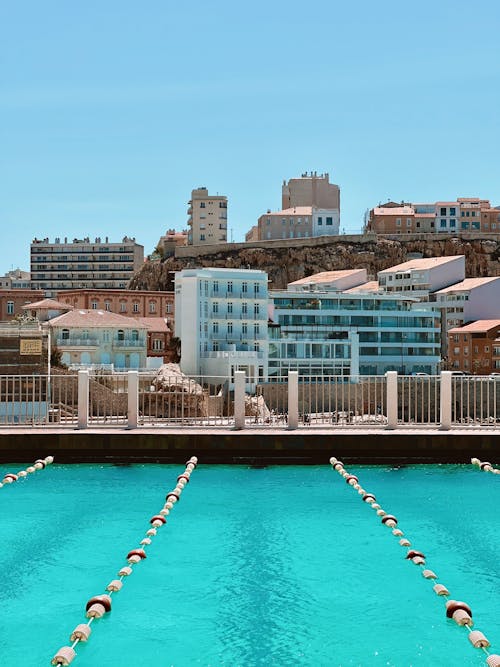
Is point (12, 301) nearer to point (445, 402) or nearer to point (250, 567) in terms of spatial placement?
point (445, 402)

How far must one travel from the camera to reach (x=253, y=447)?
636 inches

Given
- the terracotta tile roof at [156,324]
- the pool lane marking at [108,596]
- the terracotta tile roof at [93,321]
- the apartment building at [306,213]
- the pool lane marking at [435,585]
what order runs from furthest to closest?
the apartment building at [306,213] < the terracotta tile roof at [156,324] < the terracotta tile roof at [93,321] < the pool lane marking at [435,585] < the pool lane marking at [108,596]

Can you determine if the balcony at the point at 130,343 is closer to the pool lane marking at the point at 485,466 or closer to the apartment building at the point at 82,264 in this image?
the pool lane marking at the point at 485,466

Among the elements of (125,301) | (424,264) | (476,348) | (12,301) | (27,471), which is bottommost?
(27,471)

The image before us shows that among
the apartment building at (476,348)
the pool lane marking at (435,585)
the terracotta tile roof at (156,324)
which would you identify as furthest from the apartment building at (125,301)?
the pool lane marking at (435,585)

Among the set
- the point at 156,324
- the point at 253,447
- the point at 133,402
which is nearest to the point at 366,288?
the point at 156,324

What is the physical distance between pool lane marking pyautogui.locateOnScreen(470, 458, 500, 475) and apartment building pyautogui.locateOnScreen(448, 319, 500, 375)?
53.6 metres

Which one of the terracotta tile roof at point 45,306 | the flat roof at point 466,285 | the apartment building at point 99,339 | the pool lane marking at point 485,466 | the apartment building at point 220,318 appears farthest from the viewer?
the flat roof at point 466,285

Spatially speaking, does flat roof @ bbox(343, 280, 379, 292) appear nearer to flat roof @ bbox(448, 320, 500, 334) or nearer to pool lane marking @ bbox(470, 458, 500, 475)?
flat roof @ bbox(448, 320, 500, 334)

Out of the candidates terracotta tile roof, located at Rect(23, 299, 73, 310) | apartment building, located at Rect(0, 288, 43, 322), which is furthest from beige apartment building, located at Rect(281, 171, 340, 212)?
terracotta tile roof, located at Rect(23, 299, 73, 310)

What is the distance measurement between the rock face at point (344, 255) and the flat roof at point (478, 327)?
81.9ft

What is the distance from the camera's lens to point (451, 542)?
1102cm

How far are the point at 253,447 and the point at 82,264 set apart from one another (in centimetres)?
11405

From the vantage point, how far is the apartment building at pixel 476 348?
225 feet
